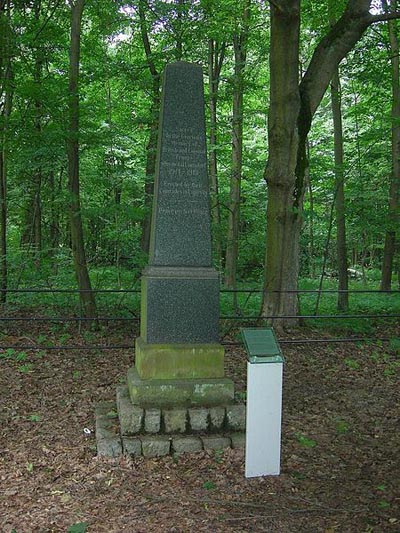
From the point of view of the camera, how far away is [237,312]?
10461mm

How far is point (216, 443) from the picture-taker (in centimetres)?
460

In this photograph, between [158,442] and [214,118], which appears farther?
[214,118]

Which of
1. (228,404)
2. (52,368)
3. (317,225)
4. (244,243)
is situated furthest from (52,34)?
(317,225)

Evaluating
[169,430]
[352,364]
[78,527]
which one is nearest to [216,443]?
[169,430]

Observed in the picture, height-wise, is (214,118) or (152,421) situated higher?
(214,118)

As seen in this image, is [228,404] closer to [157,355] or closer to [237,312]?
[157,355]

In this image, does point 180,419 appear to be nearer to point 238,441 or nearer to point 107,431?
point 238,441

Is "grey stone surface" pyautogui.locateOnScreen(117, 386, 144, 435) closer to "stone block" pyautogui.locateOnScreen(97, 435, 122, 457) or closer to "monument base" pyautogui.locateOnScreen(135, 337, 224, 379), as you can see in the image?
"stone block" pyautogui.locateOnScreen(97, 435, 122, 457)

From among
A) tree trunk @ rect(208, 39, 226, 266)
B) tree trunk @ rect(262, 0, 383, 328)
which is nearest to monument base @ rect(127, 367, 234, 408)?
tree trunk @ rect(262, 0, 383, 328)

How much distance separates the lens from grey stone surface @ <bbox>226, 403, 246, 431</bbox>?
15.9 ft

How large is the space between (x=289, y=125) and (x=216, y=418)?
18.1ft

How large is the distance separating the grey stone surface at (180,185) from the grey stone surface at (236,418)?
149 centimetres

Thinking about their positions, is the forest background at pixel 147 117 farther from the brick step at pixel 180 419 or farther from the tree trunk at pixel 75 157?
the brick step at pixel 180 419

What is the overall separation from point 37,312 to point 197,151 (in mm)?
6470
